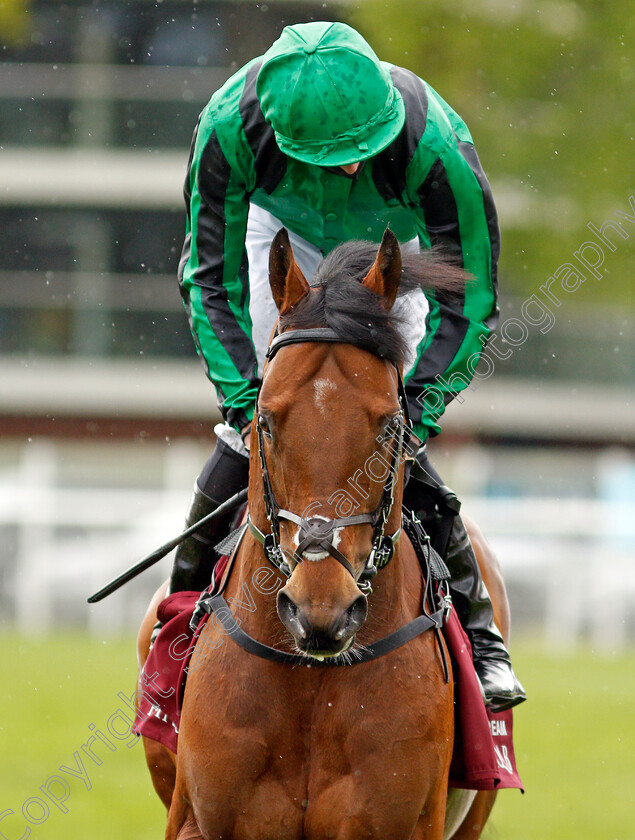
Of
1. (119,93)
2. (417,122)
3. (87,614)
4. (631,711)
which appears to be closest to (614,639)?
(631,711)

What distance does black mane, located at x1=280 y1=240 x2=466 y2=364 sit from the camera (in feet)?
10.8

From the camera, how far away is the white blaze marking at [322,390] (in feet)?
10.2

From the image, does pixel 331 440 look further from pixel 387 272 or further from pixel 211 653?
pixel 211 653

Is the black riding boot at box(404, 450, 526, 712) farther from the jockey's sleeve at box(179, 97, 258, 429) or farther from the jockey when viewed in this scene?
the jockey's sleeve at box(179, 97, 258, 429)

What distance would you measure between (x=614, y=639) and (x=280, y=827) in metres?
12.1

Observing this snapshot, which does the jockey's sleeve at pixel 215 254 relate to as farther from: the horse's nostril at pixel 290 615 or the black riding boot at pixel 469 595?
the horse's nostril at pixel 290 615

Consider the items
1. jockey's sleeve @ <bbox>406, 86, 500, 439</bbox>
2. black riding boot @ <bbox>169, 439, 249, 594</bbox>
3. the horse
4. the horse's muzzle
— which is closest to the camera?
the horse's muzzle

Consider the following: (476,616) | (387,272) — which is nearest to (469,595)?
(476,616)

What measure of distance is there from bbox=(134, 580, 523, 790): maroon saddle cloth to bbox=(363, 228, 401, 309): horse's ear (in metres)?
1.09

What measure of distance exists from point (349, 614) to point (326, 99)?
5.36 feet

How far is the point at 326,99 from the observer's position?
375 cm

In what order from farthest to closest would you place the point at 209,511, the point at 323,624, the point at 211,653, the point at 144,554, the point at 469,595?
the point at 144,554, the point at 209,511, the point at 469,595, the point at 211,653, the point at 323,624

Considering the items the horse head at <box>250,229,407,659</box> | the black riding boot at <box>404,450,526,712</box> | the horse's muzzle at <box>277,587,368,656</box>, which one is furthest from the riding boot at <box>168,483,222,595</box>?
the horse's muzzle at <box>277,587,368,656</box>

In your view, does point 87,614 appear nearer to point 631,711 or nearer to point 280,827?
point 631,711
